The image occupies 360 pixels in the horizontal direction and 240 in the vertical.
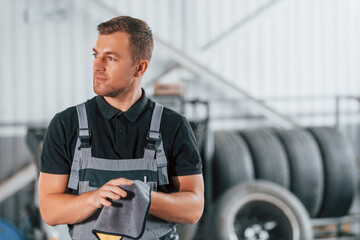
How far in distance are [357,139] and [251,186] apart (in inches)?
97.6

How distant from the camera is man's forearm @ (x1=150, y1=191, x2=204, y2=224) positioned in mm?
1210

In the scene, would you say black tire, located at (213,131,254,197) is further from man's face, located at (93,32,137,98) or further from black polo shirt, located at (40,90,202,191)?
man's face, located at (93,32,137,98)

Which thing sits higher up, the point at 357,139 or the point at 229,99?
the point at 229,99

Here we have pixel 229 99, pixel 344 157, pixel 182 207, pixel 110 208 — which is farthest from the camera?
pixel 229 99

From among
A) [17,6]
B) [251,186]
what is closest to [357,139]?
[251,186]

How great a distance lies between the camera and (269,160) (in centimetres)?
423

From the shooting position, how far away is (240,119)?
5.81 m

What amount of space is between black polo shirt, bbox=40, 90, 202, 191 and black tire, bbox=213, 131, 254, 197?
2.77 meters

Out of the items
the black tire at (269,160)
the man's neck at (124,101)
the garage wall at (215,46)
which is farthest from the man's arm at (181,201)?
the garage wall at (215,46)

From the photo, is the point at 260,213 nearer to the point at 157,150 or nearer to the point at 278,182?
the point at 278,182

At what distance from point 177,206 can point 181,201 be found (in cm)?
2

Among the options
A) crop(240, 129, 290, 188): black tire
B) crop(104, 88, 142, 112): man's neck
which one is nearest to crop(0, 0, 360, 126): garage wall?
crop(240, 129, 290, 188): black tire

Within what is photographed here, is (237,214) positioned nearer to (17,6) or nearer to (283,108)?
(283,108)

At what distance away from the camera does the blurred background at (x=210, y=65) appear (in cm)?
512
